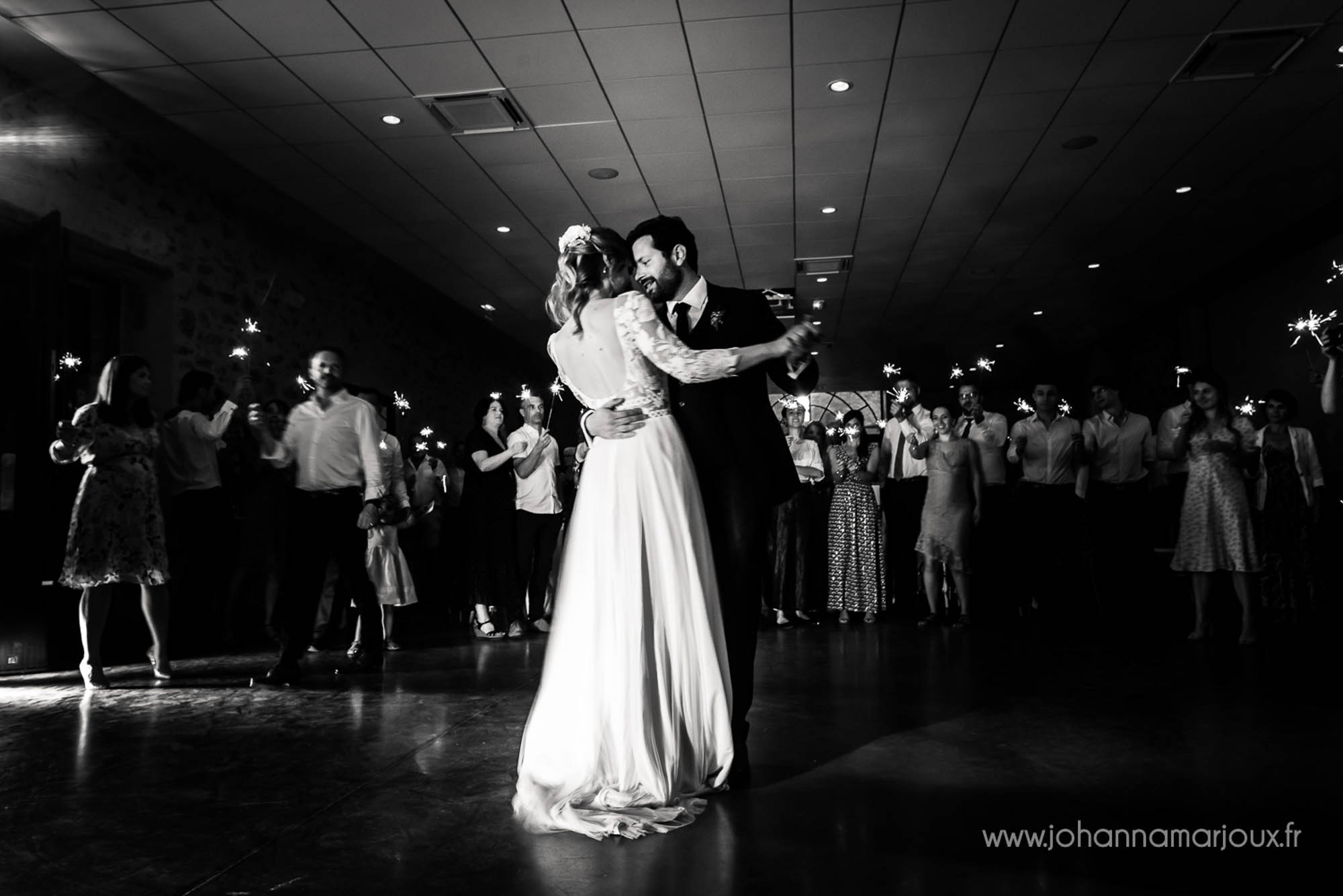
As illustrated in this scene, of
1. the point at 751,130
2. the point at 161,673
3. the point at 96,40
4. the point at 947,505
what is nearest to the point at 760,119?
the point at 751,130

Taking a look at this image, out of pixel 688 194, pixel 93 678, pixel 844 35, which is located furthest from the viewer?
pixel 688 194

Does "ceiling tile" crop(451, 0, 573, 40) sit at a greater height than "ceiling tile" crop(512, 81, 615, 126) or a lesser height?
lesser

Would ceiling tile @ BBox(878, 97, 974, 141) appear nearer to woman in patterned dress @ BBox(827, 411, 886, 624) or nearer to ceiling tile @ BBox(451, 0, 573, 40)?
woman in patterned dress @ BBox(827, 411, 886, 624)

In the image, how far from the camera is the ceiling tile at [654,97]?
579 cm

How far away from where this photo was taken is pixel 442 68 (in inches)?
217

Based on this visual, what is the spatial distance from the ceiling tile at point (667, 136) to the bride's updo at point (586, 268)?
440 cm

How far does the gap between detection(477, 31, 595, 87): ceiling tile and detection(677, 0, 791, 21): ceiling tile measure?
683mm

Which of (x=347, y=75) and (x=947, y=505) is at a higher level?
(x=347, y=75)

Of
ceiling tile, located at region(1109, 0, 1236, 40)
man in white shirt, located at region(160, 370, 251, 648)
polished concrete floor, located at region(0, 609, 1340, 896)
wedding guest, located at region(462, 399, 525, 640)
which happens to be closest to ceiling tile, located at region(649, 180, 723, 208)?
wedding guest, located at region(462, 399, 525, 640)

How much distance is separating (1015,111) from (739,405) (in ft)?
16.7

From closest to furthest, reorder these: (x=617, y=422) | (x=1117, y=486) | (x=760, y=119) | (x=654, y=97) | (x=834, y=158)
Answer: (x=617, y=422), (x=654, y=97), (x=760, y=119), (x=1117, y=486), (x=834, y=158)

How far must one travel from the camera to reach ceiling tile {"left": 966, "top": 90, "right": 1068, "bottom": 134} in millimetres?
6125

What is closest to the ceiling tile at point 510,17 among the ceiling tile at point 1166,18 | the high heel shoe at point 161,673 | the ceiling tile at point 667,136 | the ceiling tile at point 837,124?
the ceiling tile at point 667,136

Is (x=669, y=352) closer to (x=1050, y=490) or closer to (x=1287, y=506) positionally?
(x=1287, y=506)
